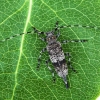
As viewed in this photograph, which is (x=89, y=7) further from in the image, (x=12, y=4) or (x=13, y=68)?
(x=13, y=68)

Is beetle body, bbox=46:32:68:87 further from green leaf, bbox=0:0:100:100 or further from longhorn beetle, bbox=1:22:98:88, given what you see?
green leaf, bbox=0:0:100:100

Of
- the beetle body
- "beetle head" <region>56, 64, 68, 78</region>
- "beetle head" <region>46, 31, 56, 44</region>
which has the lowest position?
"beetle head" <region>56, 64, 68, 78</region>

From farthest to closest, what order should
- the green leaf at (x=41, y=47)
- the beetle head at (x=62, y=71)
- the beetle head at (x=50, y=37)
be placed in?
1. the beetle head at (x=50, y=37)
2. the beetle head at (x=62, y=71)
3. the green leaf at (x=41, y=47)

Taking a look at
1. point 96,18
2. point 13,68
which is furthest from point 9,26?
point 96,18

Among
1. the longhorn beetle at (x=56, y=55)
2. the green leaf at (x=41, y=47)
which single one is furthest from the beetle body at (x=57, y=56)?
the green leaf at (x=41, y=47)

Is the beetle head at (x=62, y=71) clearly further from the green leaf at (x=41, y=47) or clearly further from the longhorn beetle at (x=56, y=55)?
the green leaf at (x=41, y=47)

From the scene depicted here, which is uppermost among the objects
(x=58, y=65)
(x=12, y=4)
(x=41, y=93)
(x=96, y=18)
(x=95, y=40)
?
(x=12, y=4)

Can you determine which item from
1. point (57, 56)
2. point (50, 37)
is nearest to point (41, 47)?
point (50, 37)

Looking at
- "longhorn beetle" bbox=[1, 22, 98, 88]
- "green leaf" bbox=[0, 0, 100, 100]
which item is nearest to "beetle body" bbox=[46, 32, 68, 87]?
"longhorn beetle" bbox=[1, 22, 98, 88]

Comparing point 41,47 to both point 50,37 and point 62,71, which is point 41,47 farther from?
point 62,71
